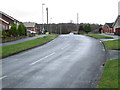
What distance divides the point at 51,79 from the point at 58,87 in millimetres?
1578

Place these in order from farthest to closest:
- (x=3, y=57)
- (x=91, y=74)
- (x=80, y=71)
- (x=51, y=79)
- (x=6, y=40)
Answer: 1. (x=6, y=40)
2. (x=3, y=57)
3. (x=80, y=71)
4. (x=91, y=74)
5. (x=51, y=79)

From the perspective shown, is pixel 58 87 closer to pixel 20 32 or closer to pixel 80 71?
pixel 80 71

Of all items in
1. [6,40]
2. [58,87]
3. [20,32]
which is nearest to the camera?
[58,87]

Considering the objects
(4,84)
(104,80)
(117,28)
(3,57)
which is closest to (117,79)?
(104,80)

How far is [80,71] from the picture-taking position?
480 inches

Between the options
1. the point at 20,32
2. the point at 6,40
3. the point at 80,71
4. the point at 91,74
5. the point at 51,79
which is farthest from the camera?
the point at 20,32

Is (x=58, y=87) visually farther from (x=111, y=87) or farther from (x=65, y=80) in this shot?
(x=111, y=87)

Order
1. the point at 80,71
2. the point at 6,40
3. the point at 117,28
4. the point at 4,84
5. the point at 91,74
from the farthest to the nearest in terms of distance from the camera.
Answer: the point at 117,28, the point at 6,40, the point at 80,71, the point at 91,74, the point at 4,84

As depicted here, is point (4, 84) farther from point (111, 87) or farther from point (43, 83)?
point (111, 87)

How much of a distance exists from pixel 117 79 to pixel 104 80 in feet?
1.92

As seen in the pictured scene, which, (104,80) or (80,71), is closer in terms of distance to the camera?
(104,80)

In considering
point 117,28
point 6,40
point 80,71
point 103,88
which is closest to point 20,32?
point 6,40

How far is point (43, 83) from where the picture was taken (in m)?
Result: 9.56

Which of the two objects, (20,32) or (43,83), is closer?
(43,83)
